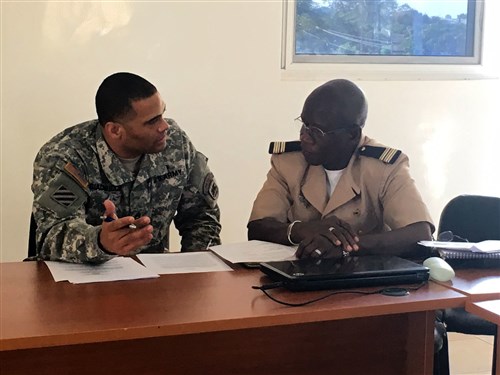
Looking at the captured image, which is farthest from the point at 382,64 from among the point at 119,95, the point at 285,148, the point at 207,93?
the point at 119,95

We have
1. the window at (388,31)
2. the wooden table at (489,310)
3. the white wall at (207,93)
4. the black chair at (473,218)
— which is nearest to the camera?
the wooden table at (489,310)

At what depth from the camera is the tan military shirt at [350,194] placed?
1911 millimetres

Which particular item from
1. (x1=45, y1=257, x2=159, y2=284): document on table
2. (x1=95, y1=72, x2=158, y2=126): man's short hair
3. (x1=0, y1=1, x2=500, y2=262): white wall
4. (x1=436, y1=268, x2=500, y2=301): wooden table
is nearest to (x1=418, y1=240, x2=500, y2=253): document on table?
(x1=436, y1=268, x2=500, y2=301): wooden table

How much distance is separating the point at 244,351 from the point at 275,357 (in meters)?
0.08

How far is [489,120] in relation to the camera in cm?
345

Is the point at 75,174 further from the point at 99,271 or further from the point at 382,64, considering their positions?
the point at 382,64

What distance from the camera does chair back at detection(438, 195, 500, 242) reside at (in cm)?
230

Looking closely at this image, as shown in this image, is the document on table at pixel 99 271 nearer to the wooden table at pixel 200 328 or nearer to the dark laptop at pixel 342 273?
the wooden table at pixel 200 328

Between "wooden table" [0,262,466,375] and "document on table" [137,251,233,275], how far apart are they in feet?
0.18

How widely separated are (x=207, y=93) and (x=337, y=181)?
1.15m

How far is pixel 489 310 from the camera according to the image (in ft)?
4.40

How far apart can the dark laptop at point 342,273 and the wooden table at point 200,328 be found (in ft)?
0.10

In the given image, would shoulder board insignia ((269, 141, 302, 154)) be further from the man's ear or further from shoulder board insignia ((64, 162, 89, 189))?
shoulder board insignia ((64, 162, 89, 189))

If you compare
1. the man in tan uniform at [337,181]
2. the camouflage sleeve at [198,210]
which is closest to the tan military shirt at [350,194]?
the man in tan uniform at [337,181]
